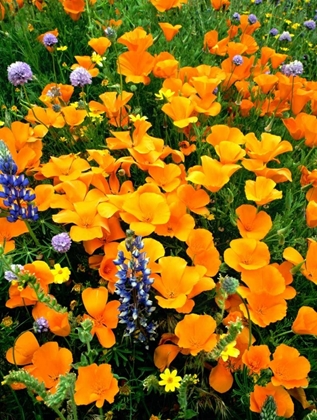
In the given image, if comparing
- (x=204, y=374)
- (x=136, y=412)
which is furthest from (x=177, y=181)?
(x=136, y=412)

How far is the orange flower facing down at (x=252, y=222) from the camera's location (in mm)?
1564

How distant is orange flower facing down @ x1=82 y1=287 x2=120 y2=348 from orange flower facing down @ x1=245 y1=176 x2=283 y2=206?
53 centimetres

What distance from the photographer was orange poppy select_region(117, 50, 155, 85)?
77.1 inches

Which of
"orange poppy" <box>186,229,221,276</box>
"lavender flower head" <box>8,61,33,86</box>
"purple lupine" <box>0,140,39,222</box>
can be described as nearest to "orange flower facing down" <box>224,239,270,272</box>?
"orange poppy" <box>186,229,221,276</box>

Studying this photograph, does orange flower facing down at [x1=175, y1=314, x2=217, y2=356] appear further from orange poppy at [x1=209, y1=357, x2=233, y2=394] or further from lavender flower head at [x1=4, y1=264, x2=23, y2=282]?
lavender flower head at [x1=4, y1=264, x2=23, y2=282]

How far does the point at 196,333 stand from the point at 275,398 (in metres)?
0.27

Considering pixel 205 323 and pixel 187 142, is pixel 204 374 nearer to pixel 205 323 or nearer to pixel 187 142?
pixel 205 323

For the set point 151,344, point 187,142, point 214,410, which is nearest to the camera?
point 214,410

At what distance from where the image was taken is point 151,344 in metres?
1.57

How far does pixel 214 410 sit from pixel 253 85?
144 cm

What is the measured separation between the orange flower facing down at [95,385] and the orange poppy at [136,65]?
1138 mm

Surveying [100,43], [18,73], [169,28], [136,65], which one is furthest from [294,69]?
[18,73]

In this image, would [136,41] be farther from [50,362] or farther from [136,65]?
[50,362]

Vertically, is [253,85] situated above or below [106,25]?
below
